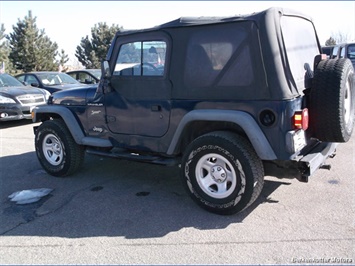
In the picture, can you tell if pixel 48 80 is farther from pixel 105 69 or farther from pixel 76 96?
pixel 105 69

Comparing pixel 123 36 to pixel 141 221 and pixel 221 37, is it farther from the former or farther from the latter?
pixel 141 221

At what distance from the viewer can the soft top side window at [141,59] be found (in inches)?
162

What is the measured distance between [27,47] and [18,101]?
21.1 meters

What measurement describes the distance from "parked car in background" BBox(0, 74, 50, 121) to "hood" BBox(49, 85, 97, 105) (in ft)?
15.7

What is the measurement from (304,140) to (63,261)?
2.62 meters

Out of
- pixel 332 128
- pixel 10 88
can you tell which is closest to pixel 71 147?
pixel 332 128

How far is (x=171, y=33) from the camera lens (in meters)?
3.98

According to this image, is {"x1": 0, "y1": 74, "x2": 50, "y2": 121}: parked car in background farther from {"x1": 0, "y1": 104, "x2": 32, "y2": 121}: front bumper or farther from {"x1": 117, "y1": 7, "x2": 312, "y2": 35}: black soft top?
{"x1": 117, "y1": 7, "x2": 312, "y2": 35}: black soft top

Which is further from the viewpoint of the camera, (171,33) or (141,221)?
(171,33)

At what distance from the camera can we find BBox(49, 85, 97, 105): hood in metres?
4.88

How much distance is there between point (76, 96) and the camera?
498cm

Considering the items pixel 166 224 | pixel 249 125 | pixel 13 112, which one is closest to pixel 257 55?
pixel 249 125

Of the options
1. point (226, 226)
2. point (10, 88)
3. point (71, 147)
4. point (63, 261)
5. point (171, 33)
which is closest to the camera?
point (63, 261)

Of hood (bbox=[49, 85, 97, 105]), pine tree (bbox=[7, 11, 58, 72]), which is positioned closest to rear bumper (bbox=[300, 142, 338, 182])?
hood (bbox=[49, 85, 97, 105])
